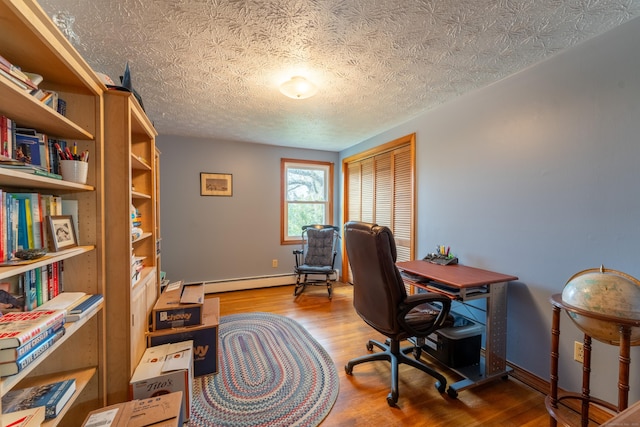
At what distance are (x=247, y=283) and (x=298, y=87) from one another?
308 centimetres

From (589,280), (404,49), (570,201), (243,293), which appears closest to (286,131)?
(404,49)

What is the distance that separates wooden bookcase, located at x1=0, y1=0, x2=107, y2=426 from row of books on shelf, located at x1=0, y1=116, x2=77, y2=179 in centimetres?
4

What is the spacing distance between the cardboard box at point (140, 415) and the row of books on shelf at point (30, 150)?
1043mm

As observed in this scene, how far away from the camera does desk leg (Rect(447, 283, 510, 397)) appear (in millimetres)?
1839

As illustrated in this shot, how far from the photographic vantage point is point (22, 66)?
110 cm

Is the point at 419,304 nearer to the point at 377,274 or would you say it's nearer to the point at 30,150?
the point at 377,274

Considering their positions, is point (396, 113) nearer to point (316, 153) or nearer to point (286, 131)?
point (286, 131)

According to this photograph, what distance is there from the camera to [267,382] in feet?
6.18

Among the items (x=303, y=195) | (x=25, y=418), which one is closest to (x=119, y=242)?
(x=25, y=418)

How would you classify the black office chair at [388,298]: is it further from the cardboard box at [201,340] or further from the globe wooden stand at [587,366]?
the cardboard box at [201,340]

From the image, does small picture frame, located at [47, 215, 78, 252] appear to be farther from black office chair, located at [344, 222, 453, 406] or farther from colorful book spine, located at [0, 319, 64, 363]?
black office chair, located at [344, 222, 453, 406]

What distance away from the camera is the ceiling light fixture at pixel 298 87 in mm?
2020

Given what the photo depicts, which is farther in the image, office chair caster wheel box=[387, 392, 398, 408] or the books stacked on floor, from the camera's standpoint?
office chair caster wheel box=[387, 392, 398, 408]

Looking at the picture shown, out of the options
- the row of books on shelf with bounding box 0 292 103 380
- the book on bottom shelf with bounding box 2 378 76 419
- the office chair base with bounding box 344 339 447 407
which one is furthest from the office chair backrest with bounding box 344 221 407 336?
the book on bottom shelf with bounding box 2 378 76 419
